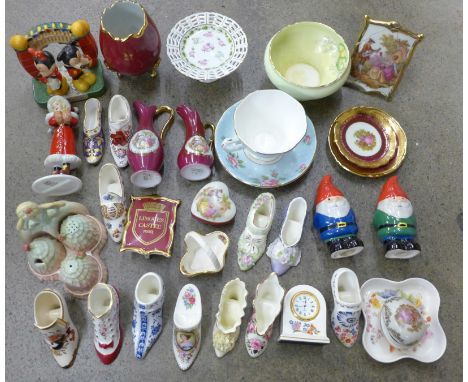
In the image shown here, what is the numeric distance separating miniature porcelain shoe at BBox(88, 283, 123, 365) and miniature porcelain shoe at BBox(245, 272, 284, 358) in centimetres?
33

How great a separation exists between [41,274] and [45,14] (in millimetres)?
893

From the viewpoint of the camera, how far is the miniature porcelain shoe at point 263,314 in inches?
43.1

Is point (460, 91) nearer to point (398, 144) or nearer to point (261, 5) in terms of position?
point (398, 144)

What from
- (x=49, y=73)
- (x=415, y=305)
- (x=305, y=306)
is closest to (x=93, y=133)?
(x=49, y=73)

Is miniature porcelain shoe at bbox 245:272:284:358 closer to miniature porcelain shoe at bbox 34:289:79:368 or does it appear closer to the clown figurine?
miniature porcelain shoe at bbox 34:289:79:368

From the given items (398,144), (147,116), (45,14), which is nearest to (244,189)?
(147,116)

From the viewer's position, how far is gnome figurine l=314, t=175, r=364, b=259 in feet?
3.77

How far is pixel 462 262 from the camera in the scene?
1.25m

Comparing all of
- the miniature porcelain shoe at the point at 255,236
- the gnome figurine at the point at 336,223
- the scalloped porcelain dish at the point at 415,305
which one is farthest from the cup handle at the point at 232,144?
the scalloped porcelain dish at the point at 415,305

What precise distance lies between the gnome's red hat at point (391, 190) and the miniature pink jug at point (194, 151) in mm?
477

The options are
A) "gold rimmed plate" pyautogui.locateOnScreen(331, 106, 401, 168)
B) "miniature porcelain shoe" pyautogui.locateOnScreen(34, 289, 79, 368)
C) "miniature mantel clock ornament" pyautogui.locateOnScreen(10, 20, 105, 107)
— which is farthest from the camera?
"gold rimmed plate" pyautogui.locateOnScreen(331, 106, 401, 168)

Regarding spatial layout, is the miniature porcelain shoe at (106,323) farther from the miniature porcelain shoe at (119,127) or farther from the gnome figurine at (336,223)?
the gnome figurine at (336,223)

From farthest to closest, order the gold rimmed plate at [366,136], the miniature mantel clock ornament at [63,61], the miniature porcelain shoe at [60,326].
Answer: the gold rimmed plate at [366,136] → the miniature mantel clock ornament at [63,61] → the miniature porcelain shoe at [60,326]

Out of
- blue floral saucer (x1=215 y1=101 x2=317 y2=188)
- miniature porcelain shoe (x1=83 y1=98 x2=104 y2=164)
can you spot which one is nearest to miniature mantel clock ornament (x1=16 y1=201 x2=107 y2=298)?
miniature porcelain shoe (x1=83 y1=98 x2=104 y2=164)
